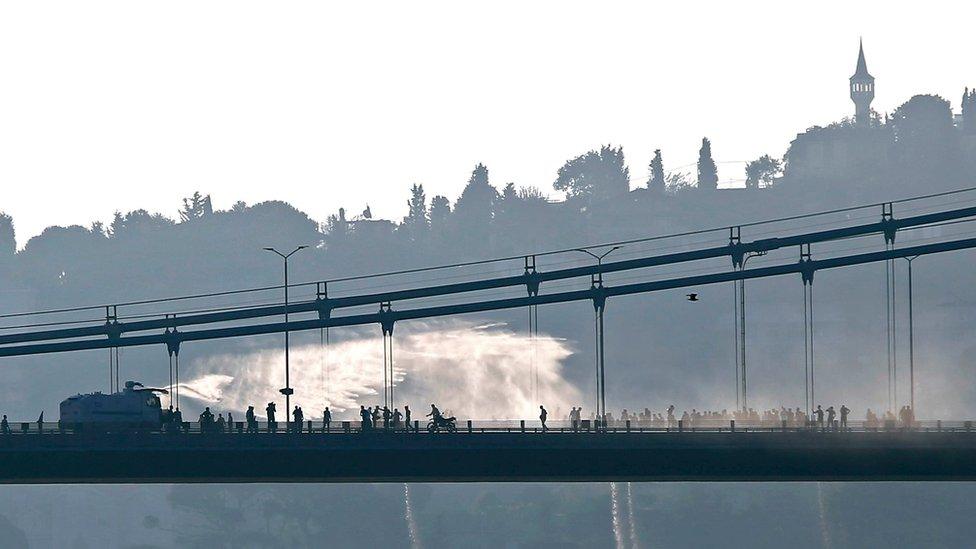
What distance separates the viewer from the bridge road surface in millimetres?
84625

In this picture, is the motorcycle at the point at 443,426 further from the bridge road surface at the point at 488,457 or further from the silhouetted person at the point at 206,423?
the silhouetted person at the point at 206,423

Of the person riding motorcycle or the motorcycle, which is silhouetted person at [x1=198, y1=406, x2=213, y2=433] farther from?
the person riding motorcycle

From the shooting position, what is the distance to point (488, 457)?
87.1 m

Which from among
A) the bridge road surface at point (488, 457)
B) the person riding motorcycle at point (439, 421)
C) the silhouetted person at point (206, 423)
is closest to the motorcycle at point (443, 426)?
the person riding motorcycle at point (439, 421)

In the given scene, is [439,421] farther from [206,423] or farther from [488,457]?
[206,423]

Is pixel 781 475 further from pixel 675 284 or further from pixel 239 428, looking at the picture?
pixel 675 284

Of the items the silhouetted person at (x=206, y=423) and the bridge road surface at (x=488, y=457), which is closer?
the bridge road surface at (x=488, y=457)

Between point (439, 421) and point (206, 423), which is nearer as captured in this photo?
point (206, 423)

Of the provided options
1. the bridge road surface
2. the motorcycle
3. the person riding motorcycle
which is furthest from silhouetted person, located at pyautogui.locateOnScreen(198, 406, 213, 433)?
the person riding motorcycle

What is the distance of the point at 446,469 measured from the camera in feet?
286

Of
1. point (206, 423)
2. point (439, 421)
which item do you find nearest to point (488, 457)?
point (439, 421)

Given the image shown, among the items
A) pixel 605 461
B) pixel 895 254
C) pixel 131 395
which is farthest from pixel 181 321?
pixel 895 254

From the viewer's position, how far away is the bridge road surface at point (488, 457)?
278 ft

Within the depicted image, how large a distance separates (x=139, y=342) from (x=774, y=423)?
47263 mm
